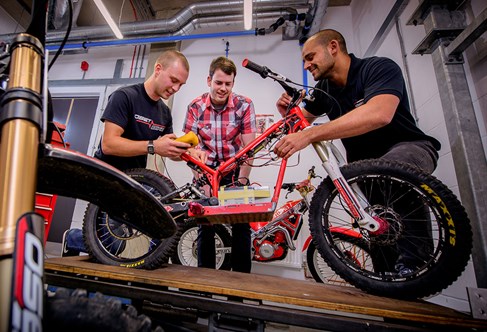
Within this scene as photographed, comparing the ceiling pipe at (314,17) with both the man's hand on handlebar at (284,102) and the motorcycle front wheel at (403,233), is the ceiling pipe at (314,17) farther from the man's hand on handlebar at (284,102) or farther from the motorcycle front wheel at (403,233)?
the motorcycle front wheel at (403,233)

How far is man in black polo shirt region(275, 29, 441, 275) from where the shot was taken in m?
1.00

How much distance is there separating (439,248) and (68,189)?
46.5 inches

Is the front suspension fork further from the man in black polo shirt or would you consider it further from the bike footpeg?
the bike footpeg

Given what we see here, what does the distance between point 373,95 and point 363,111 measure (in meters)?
0.14

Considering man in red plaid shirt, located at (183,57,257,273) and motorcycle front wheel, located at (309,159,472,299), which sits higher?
man in red plaid shirt, located at (183,57,257,273)

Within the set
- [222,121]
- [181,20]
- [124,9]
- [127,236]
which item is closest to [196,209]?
[127,236]

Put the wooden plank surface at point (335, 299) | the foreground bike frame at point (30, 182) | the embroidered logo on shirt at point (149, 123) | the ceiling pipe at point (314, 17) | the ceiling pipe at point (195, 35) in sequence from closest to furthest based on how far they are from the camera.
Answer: the foreground bike frame at point (30, 182) < the wooden plank surface at point (335, 299) < the embroidered logo on shirt at point (149, 123) < the ceiling pipe at point (314, 17) < the ceiling pipe at point (195, 35)

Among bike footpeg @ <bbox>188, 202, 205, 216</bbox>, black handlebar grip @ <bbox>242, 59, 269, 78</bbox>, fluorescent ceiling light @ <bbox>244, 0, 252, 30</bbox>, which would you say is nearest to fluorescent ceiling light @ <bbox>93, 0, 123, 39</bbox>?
fluorescent ceiling light @ <bbox>244, 0, 252, 30</bbox>

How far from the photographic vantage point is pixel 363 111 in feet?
3.27

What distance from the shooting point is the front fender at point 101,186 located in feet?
1.40

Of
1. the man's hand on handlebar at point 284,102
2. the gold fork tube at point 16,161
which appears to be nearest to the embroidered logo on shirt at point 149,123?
the man's hand on handlebar at point 284,102

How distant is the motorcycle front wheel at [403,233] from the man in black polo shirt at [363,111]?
0.22 feet

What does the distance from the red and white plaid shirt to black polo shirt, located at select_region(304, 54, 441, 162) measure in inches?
26.1

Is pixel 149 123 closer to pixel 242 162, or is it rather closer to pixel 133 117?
pixel 133 117
